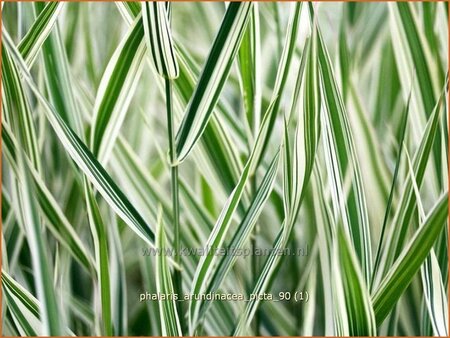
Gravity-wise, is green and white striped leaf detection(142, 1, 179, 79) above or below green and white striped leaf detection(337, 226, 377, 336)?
above

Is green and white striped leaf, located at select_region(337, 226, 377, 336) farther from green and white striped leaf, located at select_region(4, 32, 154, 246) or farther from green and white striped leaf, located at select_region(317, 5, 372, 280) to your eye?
green and white striped leaf, located at select_region(4, 32, 154, 246)

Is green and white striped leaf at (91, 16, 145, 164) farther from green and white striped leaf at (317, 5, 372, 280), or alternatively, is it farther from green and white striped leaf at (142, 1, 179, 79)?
green and white striped leaf at (317, 5, 372, 280)

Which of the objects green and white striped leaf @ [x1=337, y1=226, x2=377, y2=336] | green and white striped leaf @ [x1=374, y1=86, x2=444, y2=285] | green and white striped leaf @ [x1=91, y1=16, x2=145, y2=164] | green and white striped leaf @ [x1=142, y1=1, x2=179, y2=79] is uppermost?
green and white striped leaf @ [x1=142, y1=1, x2=179, y2=79]

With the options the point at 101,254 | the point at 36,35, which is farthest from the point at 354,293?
the point at 36,35

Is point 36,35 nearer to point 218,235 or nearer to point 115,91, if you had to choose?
point 115,91

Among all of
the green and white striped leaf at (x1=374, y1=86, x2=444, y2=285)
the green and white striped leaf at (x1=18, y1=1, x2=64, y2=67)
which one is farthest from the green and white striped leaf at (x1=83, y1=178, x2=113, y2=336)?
the green and white striped leaf at (x1=374, y1=86, x2=444, y2=285)

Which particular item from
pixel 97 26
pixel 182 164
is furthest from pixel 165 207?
pixel 97 26

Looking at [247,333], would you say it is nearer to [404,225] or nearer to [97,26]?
[404,225]

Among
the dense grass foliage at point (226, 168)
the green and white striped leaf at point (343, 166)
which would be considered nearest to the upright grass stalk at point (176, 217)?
the dense grass foliage at point (226, 168)

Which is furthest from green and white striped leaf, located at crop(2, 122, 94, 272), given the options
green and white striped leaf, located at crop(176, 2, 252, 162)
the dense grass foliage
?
green and white striped leaf, located at crop(176, 2, 252, 162)
